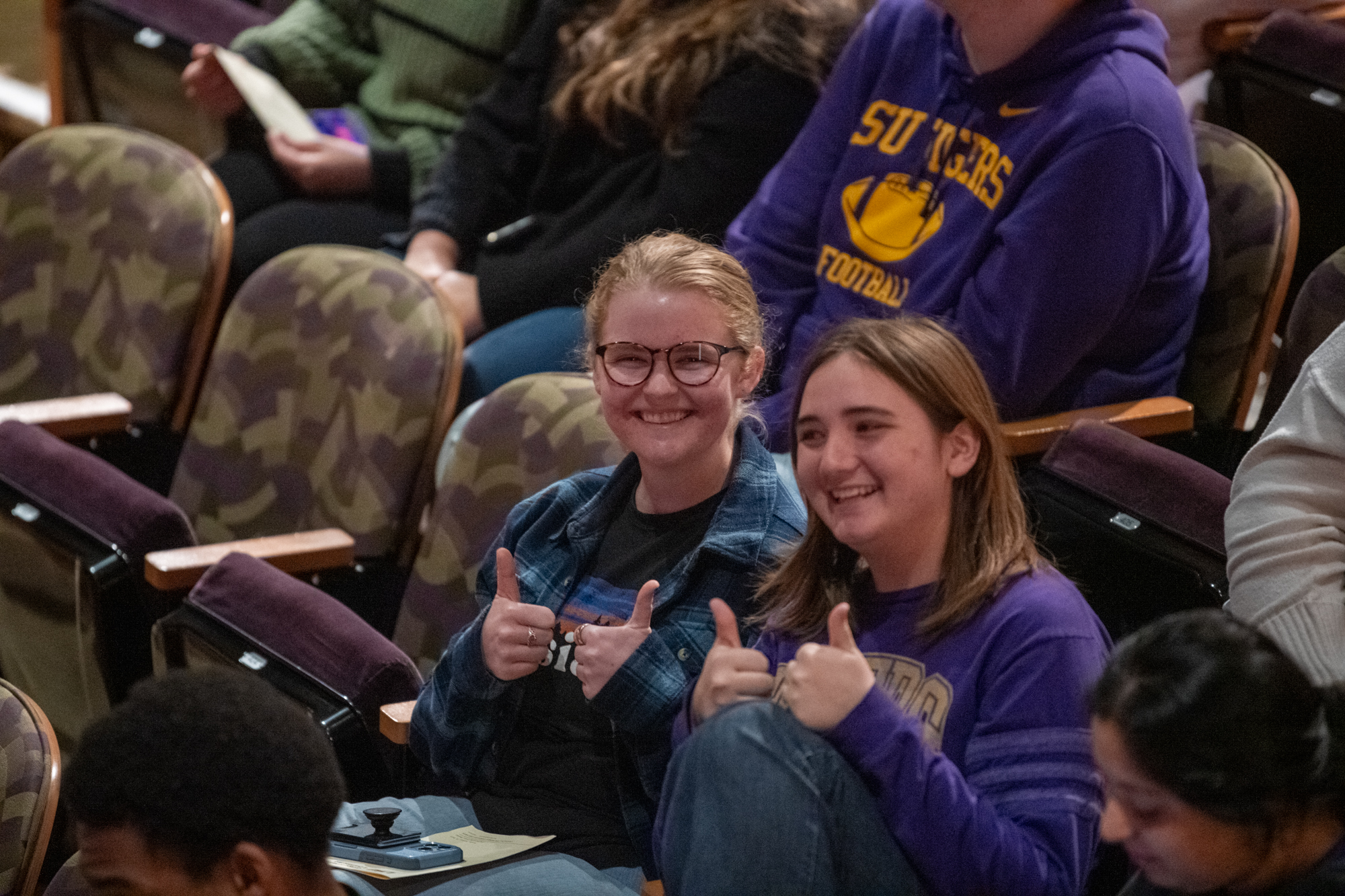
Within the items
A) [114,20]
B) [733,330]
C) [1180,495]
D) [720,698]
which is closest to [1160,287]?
[1180,495]

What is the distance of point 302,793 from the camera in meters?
0.76

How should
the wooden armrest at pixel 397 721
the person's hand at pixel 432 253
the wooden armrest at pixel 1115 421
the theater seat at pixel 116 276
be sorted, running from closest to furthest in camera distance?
the wooden armrest at pixel 397 721
the wooden armrest at pixel 1115 421
the theater seat at pixel 116 276
the person's hand at pixel 432 253

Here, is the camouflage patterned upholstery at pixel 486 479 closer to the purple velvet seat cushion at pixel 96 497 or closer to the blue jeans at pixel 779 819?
the purple velvet seat cushion at pixel 96 497

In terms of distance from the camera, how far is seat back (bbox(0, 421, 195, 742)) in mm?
1431

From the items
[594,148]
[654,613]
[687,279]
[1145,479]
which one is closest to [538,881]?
[654,613]

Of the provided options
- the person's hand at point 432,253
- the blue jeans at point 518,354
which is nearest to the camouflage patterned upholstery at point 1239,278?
the blue jeans at point 518,354

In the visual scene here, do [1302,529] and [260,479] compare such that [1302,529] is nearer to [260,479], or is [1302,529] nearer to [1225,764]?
[1225,764]

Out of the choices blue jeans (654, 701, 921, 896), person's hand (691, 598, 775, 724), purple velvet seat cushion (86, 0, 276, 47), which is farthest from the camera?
purple velvet seat cushion (86, 0, 276, 47)

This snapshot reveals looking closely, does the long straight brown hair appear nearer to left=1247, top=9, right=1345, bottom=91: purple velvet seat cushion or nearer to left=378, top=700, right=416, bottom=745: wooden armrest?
left=378, top=700, right=416, bottom=745: wooden armrest

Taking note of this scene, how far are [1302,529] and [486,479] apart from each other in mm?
760

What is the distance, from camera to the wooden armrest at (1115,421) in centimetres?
129

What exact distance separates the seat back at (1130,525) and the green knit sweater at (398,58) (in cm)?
128

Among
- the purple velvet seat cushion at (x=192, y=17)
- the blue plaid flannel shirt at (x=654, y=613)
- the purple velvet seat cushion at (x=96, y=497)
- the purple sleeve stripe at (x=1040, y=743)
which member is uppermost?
the purple sleeve stripe at (x=1040, y=743)

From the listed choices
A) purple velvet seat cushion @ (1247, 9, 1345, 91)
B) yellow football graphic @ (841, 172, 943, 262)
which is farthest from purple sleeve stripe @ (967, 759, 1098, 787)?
purple velvet seat cushion @ (1247, 9, 1345, 91)
